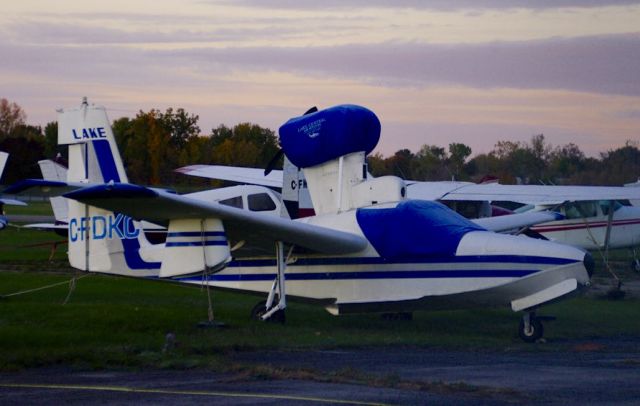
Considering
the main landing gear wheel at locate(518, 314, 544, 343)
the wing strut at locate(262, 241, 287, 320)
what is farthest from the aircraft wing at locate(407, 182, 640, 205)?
the main landing gear wheel at locate(518, 314, 544, 343)

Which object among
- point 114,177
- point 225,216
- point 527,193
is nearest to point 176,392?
point 225,216

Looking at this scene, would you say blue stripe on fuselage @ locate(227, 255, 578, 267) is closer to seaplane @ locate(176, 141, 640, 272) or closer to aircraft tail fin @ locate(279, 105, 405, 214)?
aircraft tail fin @ locate(279, 105, 405, 214)

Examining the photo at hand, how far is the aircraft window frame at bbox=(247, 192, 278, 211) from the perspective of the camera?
21719 mm

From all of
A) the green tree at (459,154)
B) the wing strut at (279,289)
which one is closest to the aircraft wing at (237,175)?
the wing strut at (279,289)

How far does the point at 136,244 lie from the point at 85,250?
82 centimetres

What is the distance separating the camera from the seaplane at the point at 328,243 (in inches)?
559

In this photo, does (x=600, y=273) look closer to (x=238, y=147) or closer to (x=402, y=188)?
(x=402, y=188)

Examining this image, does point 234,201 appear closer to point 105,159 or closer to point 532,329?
point 105,159

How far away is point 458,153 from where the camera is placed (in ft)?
220

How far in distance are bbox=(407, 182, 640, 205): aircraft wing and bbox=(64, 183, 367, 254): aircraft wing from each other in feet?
34.6

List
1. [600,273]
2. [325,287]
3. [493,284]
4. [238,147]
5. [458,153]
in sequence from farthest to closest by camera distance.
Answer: [458,153] → [238,147] → [600,273] → [325,287] → [493,284]

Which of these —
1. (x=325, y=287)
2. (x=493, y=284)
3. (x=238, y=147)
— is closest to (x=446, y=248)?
(x=493, y=284)

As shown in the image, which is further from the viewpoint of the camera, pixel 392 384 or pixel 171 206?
pixel 171 206

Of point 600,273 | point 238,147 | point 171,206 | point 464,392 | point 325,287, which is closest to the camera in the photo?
point 464,392
